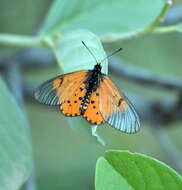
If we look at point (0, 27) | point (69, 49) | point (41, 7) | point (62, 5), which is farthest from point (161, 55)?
point (69, 49)

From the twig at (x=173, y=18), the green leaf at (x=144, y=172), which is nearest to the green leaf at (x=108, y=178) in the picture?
the green leaf at (x=144, y=172)

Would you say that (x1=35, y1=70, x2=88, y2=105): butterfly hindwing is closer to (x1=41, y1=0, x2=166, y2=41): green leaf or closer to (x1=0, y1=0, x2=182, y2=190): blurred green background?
(x1=41, y1=0, x2=166, y2=41): green leaf

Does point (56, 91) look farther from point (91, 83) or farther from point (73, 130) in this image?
point (73, 130)

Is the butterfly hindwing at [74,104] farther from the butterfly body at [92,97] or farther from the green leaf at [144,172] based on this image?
the green leaf at [144,172]

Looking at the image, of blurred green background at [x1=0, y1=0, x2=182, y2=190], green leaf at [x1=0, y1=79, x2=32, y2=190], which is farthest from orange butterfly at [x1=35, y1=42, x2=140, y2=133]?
blurred green background at [x1=0, y1=0, x2=182, y2=190]

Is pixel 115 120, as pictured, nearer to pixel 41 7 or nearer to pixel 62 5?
pixel 62 5

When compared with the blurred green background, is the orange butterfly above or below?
above

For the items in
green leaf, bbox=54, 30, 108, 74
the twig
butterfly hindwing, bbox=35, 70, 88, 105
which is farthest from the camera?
the twig
